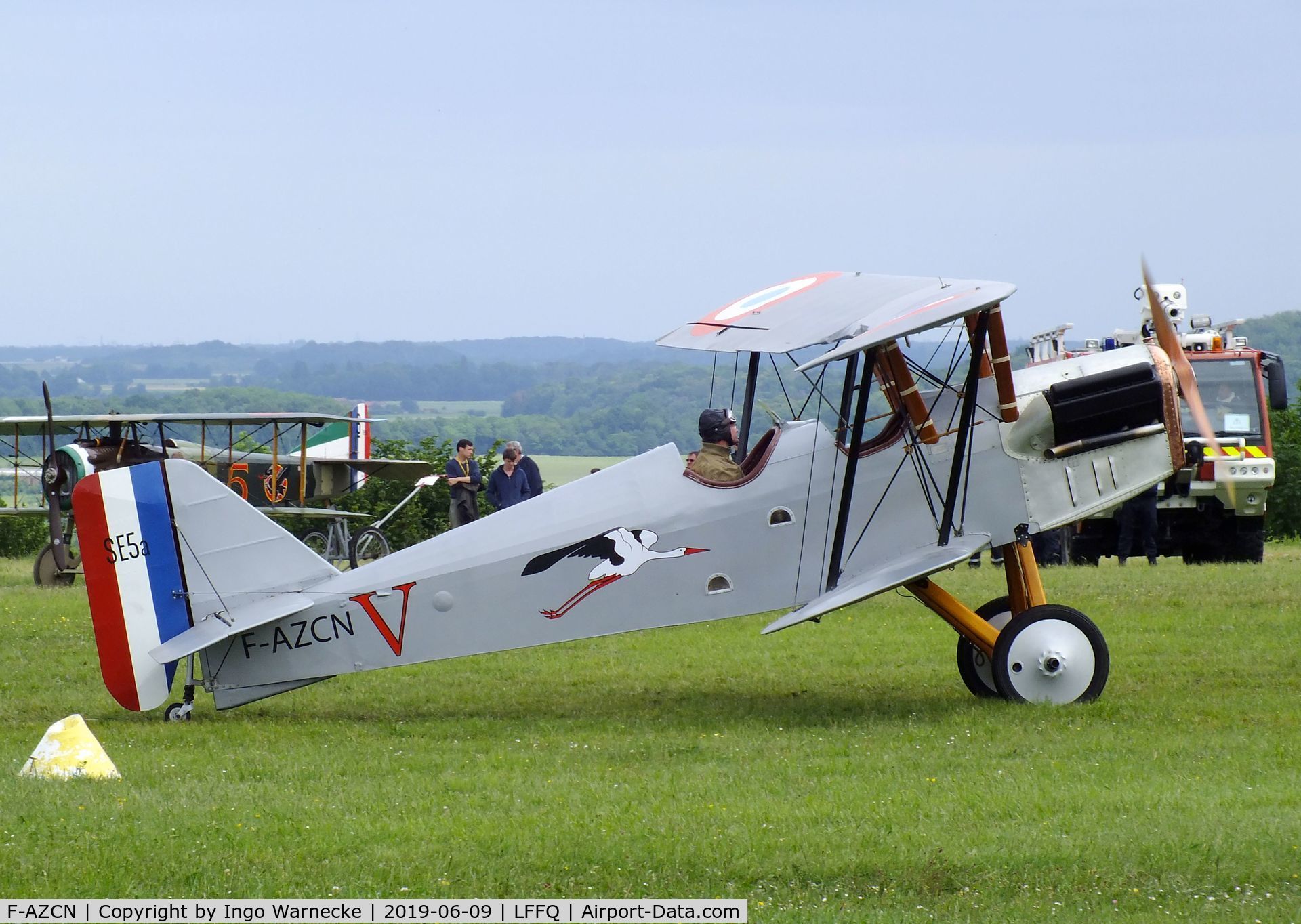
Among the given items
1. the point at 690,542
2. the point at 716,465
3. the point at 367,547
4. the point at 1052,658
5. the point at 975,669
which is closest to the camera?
the point at 1052,658

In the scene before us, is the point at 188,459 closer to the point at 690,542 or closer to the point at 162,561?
the point at 162,561

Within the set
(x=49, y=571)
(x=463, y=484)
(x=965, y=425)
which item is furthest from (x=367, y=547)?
(x=965, y=425)

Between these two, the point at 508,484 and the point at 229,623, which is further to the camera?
the point at 508,484

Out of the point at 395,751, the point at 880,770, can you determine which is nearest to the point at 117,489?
the point at 395,751

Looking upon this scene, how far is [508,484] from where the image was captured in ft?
53.3

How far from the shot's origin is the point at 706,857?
559cm

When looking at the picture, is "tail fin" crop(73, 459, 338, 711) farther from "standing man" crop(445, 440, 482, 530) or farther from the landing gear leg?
"standing man" crop(445, 440, 482, 530)

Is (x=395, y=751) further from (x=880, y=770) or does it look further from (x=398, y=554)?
(x=880, y=770)

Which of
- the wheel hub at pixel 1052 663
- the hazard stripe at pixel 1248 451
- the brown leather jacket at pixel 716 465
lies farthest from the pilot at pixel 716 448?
the hazard stripe at pixel 1248 451

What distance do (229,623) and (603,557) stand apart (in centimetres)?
243

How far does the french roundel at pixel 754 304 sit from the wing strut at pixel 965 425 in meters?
1.27

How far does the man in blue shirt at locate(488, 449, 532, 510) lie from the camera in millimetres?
16188

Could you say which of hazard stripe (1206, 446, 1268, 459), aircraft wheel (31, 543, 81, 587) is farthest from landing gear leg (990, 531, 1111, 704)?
aircraft wheel (31, 543, 81, 587)

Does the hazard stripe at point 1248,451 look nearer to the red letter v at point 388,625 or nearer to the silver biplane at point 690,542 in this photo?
the silver biplane at point 690,542
